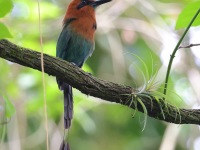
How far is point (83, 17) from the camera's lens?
8.86 feet

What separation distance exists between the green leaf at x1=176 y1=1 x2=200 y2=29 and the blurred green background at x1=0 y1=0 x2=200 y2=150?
36.1 inches

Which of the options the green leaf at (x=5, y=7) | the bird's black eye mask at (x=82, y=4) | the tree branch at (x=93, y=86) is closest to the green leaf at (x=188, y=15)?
the tree branch at (x=93, y=86)

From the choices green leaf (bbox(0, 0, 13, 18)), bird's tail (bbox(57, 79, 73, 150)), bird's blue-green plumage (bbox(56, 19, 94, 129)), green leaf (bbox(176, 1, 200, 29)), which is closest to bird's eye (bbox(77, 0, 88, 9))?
bird's blue-green plumage (bbox(56, 19, 94, 129))

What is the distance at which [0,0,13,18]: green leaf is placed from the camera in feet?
3.73

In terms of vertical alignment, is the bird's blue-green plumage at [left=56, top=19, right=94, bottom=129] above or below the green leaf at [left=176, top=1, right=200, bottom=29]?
above

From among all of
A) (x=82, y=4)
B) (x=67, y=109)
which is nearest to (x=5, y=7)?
(x=67, y=109)

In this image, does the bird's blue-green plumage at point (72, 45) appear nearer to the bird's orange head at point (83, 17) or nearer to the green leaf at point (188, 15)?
the bird's orange head at point (83, 17)

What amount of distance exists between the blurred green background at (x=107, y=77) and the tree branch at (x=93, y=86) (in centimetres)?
58

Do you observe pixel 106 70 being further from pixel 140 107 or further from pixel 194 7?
pixel 194 7

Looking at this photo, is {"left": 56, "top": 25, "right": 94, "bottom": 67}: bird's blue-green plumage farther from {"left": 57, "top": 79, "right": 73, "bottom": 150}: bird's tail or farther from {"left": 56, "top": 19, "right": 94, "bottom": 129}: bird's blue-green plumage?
{"left": 57, "top": 79, "right": 73, "bottom": 150}: bird's tail

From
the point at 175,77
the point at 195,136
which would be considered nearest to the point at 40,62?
the point at 195,136

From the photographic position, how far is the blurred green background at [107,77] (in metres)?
2.78

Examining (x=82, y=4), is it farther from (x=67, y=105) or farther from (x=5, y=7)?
(x=5, y=7)

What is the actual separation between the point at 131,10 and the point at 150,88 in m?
2.18
